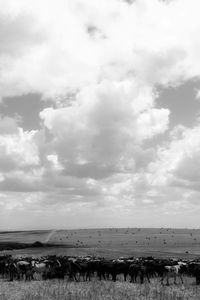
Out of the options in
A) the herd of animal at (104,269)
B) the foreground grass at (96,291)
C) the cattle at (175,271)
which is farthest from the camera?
the herd of animal at (104,269)

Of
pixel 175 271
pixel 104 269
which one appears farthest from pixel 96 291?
pixel 175 271

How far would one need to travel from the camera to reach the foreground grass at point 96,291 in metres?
25.1

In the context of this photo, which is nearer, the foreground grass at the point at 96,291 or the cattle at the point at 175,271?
the foreground grass at the point at 96,291

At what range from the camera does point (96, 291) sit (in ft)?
89.9

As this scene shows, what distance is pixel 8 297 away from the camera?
2548cm

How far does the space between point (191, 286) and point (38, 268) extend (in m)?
14.2

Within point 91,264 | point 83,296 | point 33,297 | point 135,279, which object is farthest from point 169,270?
point 33,297

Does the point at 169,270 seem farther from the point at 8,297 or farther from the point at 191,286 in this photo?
the point at 8,297

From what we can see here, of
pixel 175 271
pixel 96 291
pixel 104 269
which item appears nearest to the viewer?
pixel 96 291

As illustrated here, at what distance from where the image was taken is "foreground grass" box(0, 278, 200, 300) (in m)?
25.1

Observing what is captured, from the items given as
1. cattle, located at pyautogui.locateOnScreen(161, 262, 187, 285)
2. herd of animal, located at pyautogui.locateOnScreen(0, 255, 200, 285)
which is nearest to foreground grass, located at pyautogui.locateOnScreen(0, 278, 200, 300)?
cattle, located at pyautogui.locateOnScreen(161, 262, 187, 285)

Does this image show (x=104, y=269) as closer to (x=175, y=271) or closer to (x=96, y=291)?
(x=175, y=271)

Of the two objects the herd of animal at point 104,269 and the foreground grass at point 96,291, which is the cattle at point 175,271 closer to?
the herd of animal at point 104,269

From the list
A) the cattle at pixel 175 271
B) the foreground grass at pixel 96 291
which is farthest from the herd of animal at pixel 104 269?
the foreground grass at pixel 96 291
